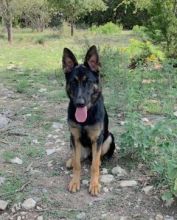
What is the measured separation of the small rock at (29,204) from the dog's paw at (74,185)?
1.37 ft

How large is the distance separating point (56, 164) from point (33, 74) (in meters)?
5.59

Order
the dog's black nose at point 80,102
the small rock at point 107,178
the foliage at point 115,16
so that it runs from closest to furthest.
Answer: the dog's black nose at point 80,102 < the small rock at point 107,178 < the foliage at point 115,16

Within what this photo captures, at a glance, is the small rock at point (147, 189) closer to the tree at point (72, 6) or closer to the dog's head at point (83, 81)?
the dog's head at point (83, 81)

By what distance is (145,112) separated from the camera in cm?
689

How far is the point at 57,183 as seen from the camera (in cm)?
Answer: 465

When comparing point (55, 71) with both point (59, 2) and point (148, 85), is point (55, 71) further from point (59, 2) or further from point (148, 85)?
point (59, 2)

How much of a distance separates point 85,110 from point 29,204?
3.55 ft

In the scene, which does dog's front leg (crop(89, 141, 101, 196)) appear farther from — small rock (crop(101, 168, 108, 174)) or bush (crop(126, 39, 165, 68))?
bush (crop(126, 39, 165, 68))

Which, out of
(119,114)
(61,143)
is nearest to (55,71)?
(119,114)

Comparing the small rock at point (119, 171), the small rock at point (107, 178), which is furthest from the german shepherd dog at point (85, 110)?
the small rock at point (119, 171)

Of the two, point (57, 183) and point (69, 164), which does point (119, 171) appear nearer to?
point (69, 164)

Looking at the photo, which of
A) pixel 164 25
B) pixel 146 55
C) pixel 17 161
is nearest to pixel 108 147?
pixel 17 161

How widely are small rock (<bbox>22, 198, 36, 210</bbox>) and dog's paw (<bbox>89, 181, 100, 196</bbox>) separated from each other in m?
0.59

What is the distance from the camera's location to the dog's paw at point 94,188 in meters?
4.37
